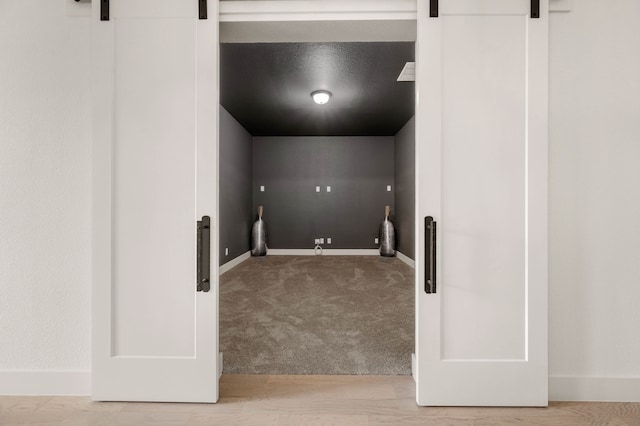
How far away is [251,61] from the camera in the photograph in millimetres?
3750

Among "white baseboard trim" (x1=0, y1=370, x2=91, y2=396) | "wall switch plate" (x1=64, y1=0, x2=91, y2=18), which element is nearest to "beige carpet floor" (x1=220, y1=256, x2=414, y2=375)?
"white baseboard trim" (x1=0, y1=370, x2=91, y2=396)

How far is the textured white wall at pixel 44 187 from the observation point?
187cm

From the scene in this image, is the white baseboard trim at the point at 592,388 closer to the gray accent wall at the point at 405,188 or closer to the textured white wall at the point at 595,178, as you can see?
the textured white wall at the point at 595,178

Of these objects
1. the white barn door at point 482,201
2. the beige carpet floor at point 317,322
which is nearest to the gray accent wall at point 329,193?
the beige carpet floor at point 317,322

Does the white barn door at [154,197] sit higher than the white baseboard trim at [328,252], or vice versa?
the white barn door at [154,197]

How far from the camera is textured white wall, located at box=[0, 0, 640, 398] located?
1817mm

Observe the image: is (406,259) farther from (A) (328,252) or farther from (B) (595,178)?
(B) (595,178)

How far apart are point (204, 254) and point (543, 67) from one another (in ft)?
6.43

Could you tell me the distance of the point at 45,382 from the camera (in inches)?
73.3

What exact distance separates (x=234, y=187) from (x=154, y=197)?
452 centimetres

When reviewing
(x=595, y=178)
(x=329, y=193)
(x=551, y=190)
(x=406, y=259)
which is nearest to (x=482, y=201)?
(x=551, y=190)

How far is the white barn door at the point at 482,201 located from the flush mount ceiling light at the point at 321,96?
308cm

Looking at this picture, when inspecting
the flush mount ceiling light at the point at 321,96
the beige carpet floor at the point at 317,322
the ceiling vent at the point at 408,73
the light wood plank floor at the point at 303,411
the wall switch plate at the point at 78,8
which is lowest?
the light wood plank floor at the point at 303,411

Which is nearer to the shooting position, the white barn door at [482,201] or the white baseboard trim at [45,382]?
the white barn door at [482,201]
